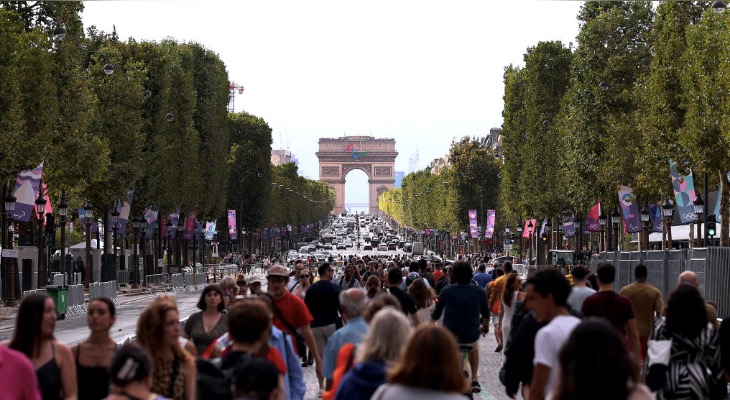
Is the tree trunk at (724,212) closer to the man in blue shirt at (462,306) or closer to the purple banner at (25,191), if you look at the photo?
the purple banner at (25,191)

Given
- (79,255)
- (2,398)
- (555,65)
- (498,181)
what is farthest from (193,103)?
(2,398)

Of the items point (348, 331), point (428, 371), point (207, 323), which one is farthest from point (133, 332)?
point (428, 371)

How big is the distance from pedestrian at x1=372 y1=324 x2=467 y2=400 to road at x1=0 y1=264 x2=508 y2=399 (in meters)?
12.8

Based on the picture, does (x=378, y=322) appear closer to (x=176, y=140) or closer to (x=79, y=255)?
(x=176, y=140)

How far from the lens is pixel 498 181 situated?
419 ft

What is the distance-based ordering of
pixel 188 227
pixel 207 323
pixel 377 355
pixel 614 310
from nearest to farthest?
pixel 377 355 < pixel 614 310 < pixel 207 323 < pixel 188 227

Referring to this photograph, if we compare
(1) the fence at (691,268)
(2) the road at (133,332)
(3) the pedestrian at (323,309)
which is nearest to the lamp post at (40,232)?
(2) the road at (133,332)

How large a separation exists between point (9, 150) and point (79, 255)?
122 feet

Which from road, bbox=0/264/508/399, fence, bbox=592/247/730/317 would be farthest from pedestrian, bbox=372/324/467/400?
fence, bbox=592/247/730/317

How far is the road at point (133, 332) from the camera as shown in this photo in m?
21.3

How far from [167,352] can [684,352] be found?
3.78 m

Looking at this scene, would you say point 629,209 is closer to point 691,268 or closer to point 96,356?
point 691,268

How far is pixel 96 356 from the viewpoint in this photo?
1008cm

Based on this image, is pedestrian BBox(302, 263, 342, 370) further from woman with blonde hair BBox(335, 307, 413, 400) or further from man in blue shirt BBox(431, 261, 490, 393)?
woman with blonde hair BBox(335, 307, 413, 400)
